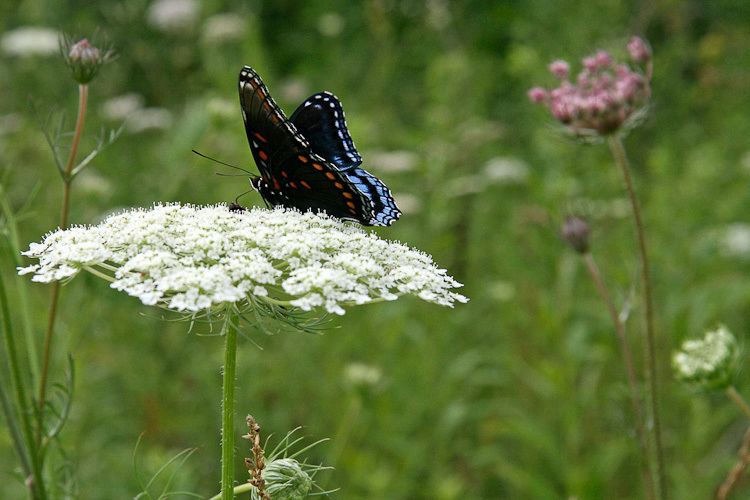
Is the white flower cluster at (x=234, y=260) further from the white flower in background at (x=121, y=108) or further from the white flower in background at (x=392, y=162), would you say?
the white flower in background at (x=121, y=108)

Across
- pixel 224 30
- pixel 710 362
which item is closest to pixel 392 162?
pixel 224 30

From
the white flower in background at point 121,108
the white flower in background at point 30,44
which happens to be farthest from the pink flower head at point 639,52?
the white flower in background at point 30,44

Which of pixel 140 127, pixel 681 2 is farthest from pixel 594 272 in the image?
pixel 681 2

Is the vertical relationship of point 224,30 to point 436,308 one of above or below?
above

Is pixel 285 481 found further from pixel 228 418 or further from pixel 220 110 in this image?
pixel 220 110

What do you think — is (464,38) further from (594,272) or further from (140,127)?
(594,272)

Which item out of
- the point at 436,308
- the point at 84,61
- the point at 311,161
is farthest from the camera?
the point at 436,308

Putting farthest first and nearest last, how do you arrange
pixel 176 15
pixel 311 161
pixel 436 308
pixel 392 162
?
pixel 176 15, pixel 392 162, pixel 436 308, pixel 311 161

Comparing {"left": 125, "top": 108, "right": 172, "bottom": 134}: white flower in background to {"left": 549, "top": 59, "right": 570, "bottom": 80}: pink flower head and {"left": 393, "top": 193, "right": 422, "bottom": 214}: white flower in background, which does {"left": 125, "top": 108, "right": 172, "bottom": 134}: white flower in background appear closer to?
{"left": 393, "top": 193, "right": 422, "bottom": 214}: white flower in background
